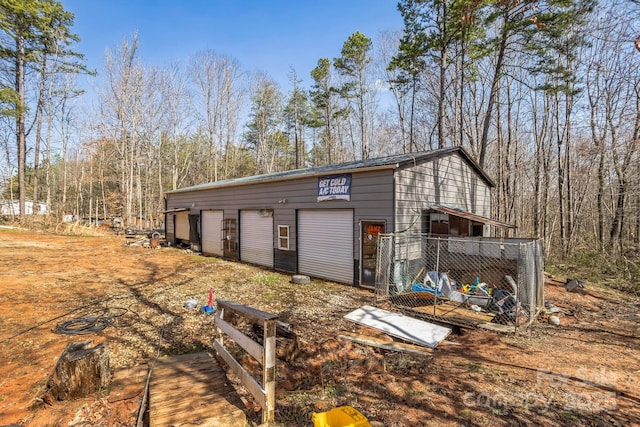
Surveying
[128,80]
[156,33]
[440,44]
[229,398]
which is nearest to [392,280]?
[229,398]

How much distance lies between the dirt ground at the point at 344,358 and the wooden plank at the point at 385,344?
0.13m

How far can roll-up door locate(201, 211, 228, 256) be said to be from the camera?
14.9m

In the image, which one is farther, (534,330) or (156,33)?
(156,33)

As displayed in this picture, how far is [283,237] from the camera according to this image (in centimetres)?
1138

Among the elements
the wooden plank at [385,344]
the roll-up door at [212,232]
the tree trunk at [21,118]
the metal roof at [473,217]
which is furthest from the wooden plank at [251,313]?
the tree trunk at [21,118]

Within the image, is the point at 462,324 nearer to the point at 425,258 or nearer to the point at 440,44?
the point at 425,258

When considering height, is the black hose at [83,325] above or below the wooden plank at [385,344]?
above

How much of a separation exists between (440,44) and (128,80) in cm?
2589

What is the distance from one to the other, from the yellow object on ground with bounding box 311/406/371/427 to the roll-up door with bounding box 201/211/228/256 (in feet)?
43.7

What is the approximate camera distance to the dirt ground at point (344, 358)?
10.0 feet

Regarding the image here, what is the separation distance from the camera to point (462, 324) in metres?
5.87

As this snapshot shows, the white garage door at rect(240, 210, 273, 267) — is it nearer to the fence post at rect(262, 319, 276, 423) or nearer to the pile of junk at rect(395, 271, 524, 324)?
the pile of junk at rect(395, 271, 524, 324)

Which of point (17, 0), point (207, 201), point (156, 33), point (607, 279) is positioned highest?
point (17, 0)

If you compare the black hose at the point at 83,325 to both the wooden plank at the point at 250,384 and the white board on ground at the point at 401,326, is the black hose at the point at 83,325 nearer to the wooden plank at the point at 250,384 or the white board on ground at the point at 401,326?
the wooden plank at the point at 250,384
